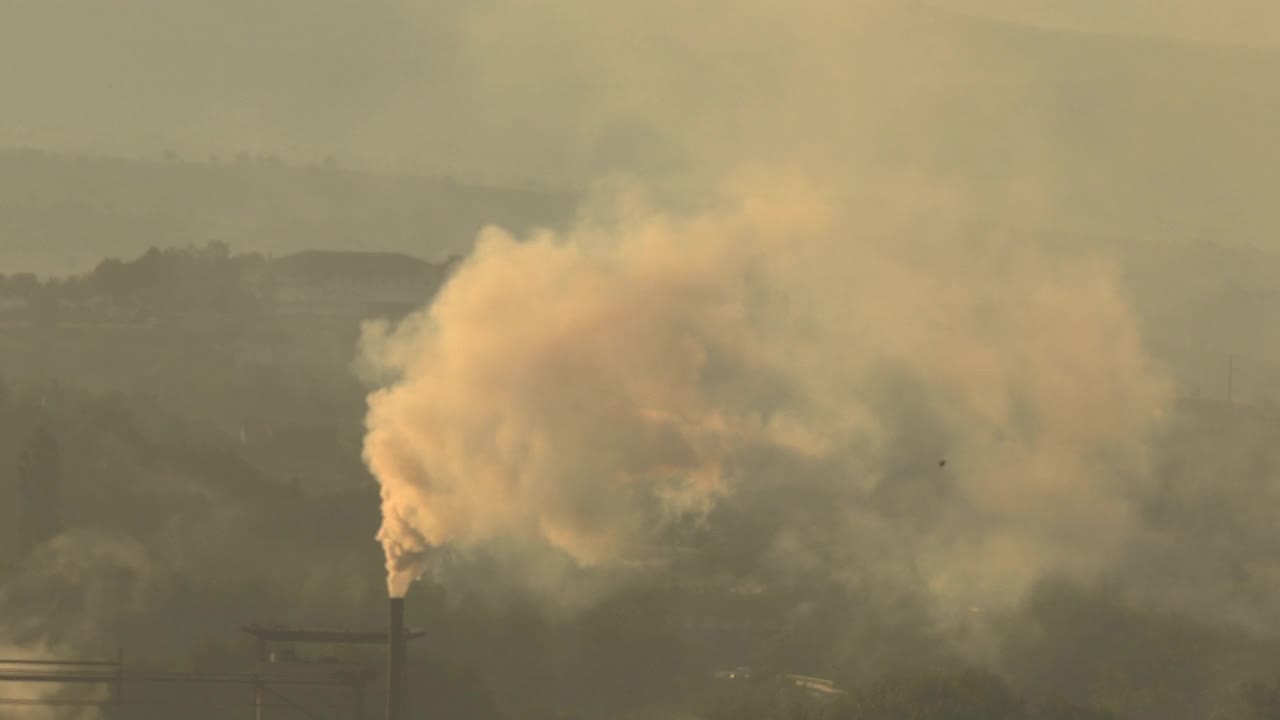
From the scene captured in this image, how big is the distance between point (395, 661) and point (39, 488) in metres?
68.9

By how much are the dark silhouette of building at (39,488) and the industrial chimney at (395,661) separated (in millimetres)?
57902

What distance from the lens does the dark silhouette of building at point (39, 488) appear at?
374ft

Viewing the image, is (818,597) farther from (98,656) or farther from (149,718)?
(149,718)

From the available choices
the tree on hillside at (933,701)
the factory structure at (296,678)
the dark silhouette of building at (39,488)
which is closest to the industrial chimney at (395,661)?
the factory structure at (296,678)

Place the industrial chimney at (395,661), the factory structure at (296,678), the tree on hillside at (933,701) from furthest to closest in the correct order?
1. the tree on hillside at (933,701)
2. the factory structure at (296,678)
3. the industrial chimney at (395,661)

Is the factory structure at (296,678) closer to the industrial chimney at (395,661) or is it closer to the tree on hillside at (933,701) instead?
the industrial chimney at (395,661)

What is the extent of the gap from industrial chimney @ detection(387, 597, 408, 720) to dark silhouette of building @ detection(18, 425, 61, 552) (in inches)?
2280

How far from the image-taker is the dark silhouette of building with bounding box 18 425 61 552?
11388cm

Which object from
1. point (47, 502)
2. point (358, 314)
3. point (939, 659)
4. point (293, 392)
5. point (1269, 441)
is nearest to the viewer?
point (939, 659)

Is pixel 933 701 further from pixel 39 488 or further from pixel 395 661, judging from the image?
pixel 39 488

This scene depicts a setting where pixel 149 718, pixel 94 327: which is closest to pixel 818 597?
pixel 149 718

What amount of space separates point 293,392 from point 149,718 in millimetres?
98866

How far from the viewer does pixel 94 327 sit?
6821 inches

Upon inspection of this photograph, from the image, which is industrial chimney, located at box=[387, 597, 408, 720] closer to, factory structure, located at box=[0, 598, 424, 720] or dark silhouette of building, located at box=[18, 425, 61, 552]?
factory structure, located at box=[0, 598, 424, 720]
